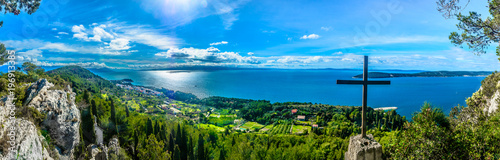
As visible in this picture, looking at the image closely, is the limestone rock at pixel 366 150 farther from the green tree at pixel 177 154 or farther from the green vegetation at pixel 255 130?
the green tree at pixel 177 154

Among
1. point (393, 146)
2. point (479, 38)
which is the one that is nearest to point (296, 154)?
point (393, 146)

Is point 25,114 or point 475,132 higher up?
point 475,132

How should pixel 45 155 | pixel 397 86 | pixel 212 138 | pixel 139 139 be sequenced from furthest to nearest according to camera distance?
1. pixel 397 86
2. pixel 212 138
3. pixel 139 139
4. pixel 45 155

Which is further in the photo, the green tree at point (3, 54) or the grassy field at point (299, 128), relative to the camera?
the grassy field at point (299, 128)

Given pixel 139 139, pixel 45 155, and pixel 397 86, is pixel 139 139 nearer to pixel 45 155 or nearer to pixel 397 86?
pixel 45 155

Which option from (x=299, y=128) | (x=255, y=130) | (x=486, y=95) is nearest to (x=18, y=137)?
(x=486, y=95)

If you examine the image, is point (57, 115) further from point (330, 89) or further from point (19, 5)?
point (330, 89)

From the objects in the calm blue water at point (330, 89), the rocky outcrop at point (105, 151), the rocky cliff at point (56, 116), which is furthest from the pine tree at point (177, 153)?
the calm blue water at point (330, 89)
